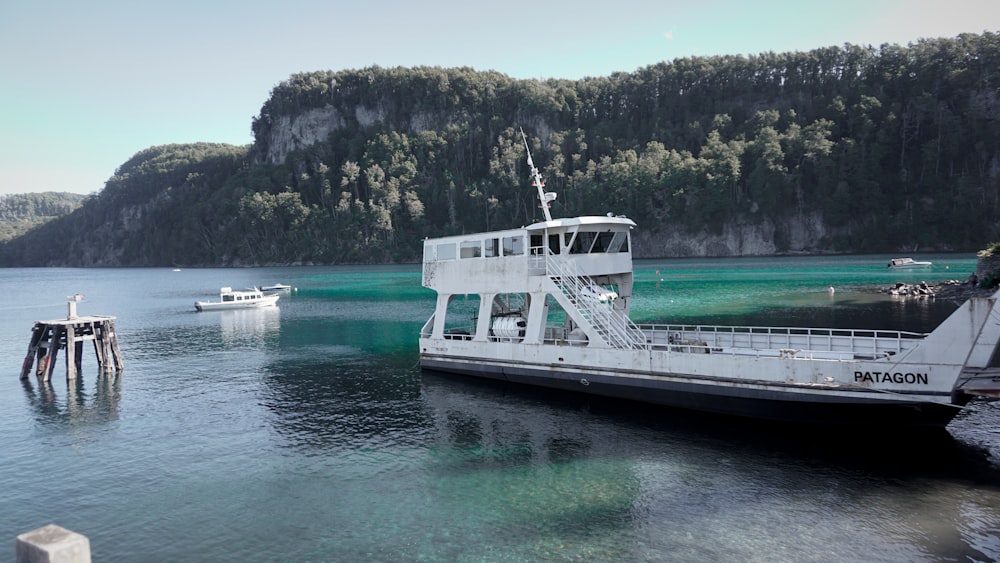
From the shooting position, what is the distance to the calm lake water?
13867 millimetres

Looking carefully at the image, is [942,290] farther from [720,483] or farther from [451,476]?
[451,476]

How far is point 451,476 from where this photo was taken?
1811cm

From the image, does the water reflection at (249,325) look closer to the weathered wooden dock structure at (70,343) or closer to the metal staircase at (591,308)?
the weathered wooden dock structure at (70,343)

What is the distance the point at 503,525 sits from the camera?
1480cm

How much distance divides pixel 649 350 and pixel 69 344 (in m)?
33.0

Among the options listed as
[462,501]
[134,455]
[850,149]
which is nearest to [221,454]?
[134,455]

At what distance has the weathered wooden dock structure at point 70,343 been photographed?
3403 cm

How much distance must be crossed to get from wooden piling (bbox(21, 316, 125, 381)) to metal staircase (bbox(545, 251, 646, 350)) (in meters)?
27.7

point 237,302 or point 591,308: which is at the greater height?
point 591,308

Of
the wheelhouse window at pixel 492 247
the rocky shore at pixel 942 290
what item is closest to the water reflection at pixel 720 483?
the wheelhouse window at pixel 492 247

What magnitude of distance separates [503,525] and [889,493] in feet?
34.1

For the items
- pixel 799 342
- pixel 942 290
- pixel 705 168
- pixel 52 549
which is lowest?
pixel 942 290

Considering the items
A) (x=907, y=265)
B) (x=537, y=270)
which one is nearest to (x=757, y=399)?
(x=537, y=270)

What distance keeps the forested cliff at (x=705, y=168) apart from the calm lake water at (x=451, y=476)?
386ft
